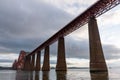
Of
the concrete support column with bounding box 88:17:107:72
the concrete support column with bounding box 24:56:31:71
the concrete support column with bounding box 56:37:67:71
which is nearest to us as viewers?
the concrete support column with bounding box 88:17:107:72

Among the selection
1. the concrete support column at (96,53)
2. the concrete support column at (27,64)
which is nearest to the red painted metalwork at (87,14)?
the concrete support column at (96,53)

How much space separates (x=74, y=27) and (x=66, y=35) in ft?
24.6

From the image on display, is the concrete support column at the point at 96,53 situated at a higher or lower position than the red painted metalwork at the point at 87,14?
lower

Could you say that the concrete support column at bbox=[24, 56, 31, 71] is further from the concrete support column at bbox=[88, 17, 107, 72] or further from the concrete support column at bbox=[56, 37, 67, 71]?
the concrete support column at bbox=[88, 17, 107, 72]

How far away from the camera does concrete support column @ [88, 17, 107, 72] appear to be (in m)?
36.5

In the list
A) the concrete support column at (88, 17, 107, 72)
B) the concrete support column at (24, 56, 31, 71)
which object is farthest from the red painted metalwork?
the concrete support column at (24, 56, 31, 71)

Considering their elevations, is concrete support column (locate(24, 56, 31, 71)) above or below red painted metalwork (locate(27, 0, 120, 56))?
below

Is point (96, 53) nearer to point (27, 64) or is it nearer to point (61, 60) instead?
point (61, 60)

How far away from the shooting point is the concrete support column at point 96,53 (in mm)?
36531

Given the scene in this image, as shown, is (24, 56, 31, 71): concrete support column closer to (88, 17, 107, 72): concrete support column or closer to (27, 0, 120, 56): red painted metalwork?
(27, 0, 120, 56): red painted metalwork

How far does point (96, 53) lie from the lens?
36.8 metres

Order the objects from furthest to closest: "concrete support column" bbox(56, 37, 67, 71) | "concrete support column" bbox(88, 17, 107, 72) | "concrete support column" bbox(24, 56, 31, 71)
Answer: "concrete support column" bbox(24, 56, 31, 71), "concrete support column" bbox(56, 37, 67, 71), "concrete support column" bbox(88, 17, 107, 72)

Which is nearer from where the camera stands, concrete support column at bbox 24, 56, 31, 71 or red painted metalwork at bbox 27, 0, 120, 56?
red painted metalwork at bbox 27, 0, 120, 56

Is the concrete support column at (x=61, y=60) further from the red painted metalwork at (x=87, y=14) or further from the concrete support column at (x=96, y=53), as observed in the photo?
the concrete support column at (x=96, y=53)
